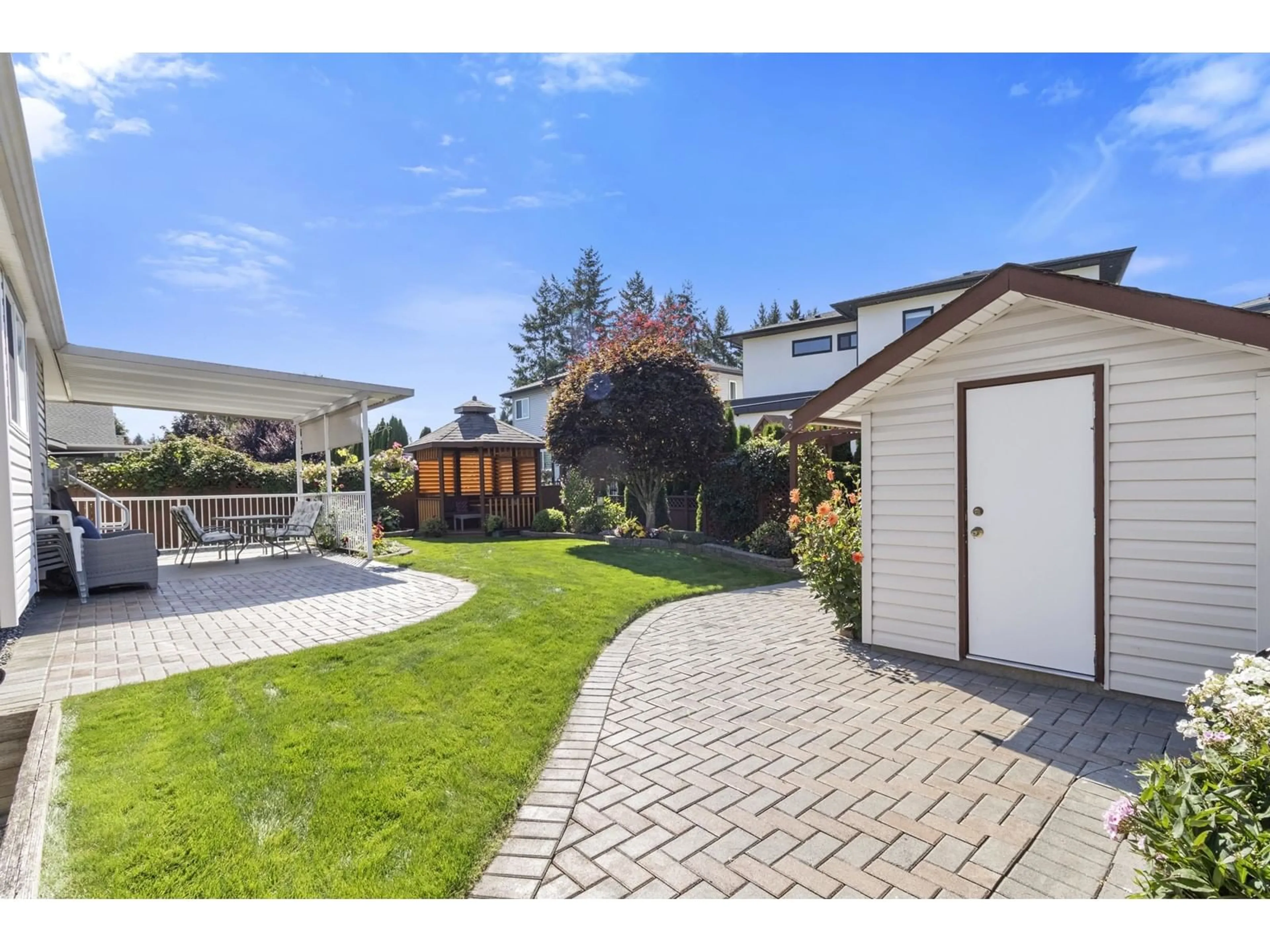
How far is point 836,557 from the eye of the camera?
19.7ft

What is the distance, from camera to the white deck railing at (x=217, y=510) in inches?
431

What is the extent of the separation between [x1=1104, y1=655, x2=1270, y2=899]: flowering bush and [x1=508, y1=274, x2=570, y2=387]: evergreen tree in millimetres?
38819

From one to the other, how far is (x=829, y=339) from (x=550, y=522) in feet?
42.3

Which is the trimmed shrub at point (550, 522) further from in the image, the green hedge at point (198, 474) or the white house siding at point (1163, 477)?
the white house siding at point (1163, 477)

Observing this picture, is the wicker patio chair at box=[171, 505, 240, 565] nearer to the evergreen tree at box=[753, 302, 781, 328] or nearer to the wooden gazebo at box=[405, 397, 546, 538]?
the wooden gazebo at box=[405, 397, 546, 538]

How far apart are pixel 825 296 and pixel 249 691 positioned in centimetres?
4617

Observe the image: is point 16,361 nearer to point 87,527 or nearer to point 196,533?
point 87,527

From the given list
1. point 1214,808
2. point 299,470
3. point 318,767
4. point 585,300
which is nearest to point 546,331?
point 585,300

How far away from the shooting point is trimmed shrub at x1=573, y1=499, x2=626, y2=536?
1531cm

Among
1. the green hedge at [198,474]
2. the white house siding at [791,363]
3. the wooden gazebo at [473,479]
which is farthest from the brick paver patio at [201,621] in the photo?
the white house siding at [791,363]

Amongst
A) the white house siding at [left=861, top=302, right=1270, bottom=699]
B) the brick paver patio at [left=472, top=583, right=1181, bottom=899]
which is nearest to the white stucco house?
the brick paver patio at [left=472, top=583, right=1181, bottom=899]
